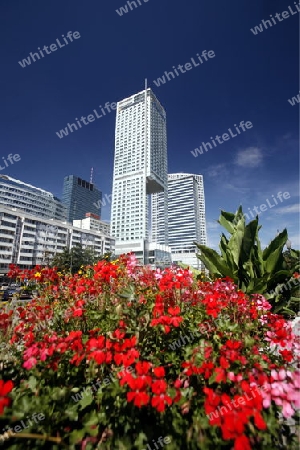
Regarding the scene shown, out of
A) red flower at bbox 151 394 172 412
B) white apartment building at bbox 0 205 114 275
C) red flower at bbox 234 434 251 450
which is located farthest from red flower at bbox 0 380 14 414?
white apartment building at bbox 0 205 114 275

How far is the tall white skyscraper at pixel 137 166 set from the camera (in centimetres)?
7850

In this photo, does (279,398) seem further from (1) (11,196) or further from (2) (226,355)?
(1) (11,196)

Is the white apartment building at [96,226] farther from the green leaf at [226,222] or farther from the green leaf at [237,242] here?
the green leaf at [237,242]

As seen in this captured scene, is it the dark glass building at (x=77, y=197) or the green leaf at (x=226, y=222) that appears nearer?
the green leaf at (x=226, y=222)

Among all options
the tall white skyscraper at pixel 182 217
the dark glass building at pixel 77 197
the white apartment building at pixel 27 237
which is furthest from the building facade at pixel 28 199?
the tall white skyscraper at pixel 182 217

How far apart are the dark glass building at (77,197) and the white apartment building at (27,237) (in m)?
82.9

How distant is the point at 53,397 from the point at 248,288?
3.07 metres

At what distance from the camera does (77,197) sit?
133 metres

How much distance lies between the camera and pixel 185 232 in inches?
3996

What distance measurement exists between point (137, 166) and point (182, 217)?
113 ft

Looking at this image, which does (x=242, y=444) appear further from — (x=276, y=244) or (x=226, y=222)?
(x=226, y=222)

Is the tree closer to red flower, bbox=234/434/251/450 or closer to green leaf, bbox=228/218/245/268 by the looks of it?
green leaf, bbox=228/218/245/268

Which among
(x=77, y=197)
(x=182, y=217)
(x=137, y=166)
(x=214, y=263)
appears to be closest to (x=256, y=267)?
(x=214, y=263)

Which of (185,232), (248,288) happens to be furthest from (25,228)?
(185,232)
